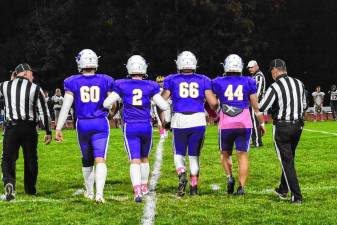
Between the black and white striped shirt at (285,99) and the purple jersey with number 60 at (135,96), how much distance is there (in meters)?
1.50

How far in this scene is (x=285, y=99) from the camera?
29.2ft

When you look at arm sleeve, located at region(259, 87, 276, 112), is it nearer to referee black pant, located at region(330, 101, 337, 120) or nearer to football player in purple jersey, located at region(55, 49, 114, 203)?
football player in purple jersey, located at region(55, 49, 114, 203)

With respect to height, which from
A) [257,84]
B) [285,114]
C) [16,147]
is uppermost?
[257,84]

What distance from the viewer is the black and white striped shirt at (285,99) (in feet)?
29.2

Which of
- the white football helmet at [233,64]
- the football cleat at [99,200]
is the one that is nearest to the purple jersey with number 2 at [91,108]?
the football cleat at [99,200]

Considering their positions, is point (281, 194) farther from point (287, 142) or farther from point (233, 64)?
point (233, 64)

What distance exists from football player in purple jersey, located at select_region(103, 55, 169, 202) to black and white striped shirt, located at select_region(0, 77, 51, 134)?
1.38 m

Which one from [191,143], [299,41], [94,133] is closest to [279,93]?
[191,143]

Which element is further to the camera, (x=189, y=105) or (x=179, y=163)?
(x=179, y=163)

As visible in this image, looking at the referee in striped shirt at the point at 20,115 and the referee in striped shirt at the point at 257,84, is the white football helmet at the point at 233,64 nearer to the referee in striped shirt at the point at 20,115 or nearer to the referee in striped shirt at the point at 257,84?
the referee in striped shirt at the point at 20,115

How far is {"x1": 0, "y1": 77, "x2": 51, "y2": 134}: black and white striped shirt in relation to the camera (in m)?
9.71

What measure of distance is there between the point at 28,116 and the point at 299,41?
129 ft

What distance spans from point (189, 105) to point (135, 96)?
87 cm

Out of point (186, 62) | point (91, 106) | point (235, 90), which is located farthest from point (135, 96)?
point (235, 90)
